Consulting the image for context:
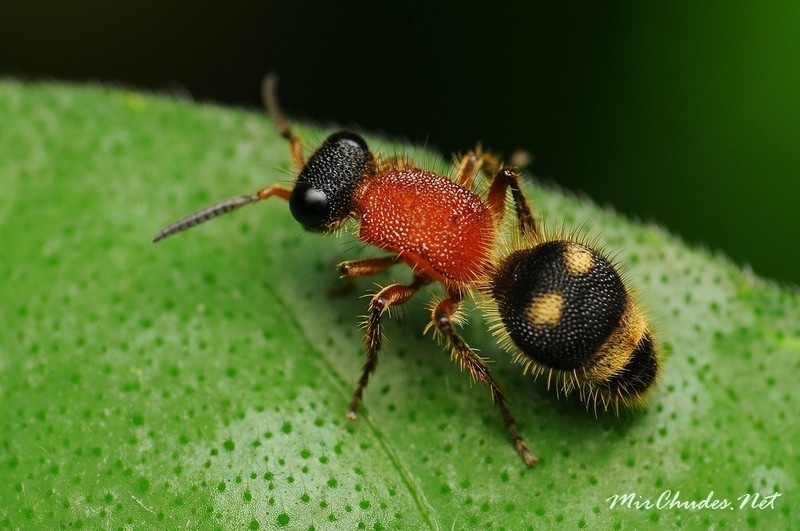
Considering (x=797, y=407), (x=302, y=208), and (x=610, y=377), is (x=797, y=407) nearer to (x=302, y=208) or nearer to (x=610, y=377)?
(x=610, y=377)

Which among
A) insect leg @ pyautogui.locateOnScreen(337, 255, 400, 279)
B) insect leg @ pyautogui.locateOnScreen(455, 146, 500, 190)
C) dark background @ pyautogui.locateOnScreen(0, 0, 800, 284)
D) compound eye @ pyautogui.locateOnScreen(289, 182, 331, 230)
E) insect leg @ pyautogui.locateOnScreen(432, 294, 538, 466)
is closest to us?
insect leg @ pyautogui.locateOnScreen(432, 294, 538, 466)

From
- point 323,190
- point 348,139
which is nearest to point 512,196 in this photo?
point 348,139

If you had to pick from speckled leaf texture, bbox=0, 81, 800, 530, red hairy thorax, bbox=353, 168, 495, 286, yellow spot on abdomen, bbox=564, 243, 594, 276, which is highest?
yellow spot on abdomen, bbox=564, 243, 594, 276

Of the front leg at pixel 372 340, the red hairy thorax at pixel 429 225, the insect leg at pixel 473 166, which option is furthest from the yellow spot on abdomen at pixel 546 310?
the insect leg at pixel 473 166

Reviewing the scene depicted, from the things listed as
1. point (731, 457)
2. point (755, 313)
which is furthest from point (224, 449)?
point (755, 313)

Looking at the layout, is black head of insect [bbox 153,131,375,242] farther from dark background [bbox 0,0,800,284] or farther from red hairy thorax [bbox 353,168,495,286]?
dark background [bbox 0,0,800,284]

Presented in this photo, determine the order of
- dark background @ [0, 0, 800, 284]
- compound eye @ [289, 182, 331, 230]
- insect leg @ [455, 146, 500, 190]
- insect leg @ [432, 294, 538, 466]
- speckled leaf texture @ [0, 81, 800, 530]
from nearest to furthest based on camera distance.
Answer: speckled leaf texture @ [0, 81, 800, 530] < insect leg @ [432, 294, 538, 466] < compound eye @ [289, 182, 331, 230] < insect leg @ [455, 146, 500, 190] < dark background @ [0, 0, 800, 284]

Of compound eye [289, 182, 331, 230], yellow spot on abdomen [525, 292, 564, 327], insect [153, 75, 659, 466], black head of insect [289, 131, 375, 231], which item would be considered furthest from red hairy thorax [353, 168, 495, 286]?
yellow spot on abdomen [525, 292, 564, 327]

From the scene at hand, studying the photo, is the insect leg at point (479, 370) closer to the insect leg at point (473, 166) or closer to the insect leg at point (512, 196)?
the insect leg at point (512, 196)
